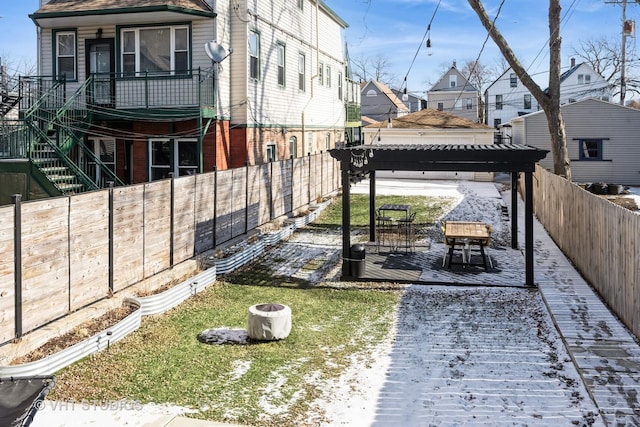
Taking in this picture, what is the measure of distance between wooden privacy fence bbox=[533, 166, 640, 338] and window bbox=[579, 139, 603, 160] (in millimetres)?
19509

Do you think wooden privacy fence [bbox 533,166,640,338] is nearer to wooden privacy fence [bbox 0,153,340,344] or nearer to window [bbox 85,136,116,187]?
wooden privacy fence [bbox 0,153,340,344]

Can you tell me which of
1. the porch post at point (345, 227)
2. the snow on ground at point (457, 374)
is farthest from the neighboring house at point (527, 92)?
the snow on ground at point (457, 374)

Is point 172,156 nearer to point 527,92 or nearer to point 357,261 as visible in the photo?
point 357,261

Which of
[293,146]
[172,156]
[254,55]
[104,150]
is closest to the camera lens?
[172,156]

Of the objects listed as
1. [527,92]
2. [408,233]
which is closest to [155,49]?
[408,233]

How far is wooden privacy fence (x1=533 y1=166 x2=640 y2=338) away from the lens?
354 inches

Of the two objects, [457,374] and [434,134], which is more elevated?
[434,134]

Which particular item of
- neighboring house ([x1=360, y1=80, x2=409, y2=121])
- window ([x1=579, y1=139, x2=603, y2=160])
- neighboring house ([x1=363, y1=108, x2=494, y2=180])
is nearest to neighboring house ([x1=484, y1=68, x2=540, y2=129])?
neighboring house ([x1=360, y1=80, x2=409, y2=121])

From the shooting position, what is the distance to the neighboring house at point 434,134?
120ft

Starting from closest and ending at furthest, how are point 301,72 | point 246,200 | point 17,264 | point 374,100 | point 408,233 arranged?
1. point 17,264
2. point 246,200
3. point 408,233
4. point 301,72
5. point 374,100

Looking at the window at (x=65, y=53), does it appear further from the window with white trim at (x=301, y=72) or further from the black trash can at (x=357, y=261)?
the black trash can at (x=357, y=261)

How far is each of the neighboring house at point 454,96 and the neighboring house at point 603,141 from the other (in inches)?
1511

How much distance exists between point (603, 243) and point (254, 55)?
42.5 feet

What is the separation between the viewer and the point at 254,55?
65.8 ft
